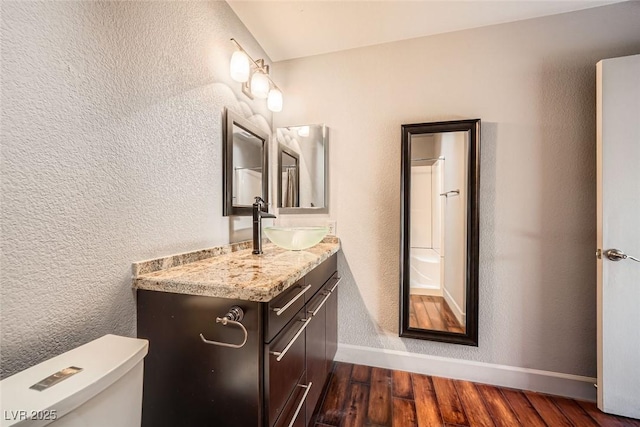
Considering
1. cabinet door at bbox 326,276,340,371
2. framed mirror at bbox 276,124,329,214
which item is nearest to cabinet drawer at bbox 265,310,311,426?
cabinet door at bbox 326,276,340,371

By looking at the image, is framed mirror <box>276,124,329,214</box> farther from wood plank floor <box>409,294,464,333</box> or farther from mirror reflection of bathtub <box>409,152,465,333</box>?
wood plank floor <box>409,294,464,333</box>

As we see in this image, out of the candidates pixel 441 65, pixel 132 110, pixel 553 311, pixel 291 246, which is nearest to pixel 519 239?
pixel 553 311

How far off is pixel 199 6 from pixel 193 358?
1634mm

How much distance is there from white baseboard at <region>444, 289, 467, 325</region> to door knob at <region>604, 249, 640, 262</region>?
32.9 inches

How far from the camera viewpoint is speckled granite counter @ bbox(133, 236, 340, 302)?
82cm

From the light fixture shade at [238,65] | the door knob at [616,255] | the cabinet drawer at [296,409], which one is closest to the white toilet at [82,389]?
the cabinet drawer at [296,409]

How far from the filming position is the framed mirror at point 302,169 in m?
1.99

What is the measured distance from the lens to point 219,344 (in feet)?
2.74

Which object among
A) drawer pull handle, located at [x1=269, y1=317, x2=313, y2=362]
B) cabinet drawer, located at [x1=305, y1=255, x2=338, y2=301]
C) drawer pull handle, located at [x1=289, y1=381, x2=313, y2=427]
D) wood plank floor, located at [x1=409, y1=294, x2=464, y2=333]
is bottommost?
drawer pull handle, located at [x1=289, y1=381, x2=313, y2=427]

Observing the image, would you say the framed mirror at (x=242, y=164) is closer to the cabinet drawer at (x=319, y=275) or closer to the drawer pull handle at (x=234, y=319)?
the cabinet drawer at (x=319, y=275)

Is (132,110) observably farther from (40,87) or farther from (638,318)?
(638,318)

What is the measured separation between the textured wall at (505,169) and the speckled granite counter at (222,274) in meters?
0.80

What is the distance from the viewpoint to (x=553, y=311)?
5.28 feet

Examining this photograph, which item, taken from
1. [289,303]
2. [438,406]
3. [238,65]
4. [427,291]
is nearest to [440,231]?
[427,291]
